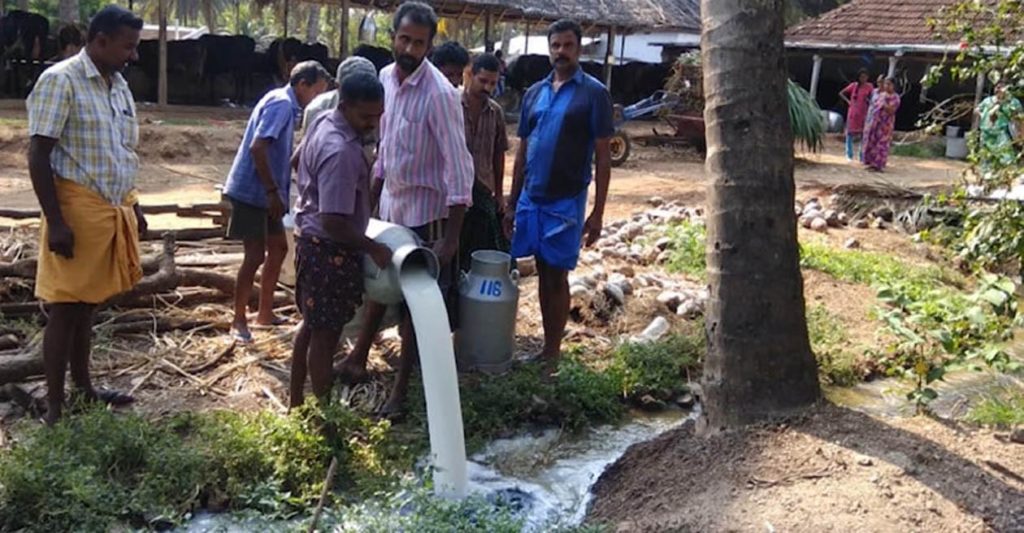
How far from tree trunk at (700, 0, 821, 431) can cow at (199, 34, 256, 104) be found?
1819 cm

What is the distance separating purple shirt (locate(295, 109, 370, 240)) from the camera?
380 cm

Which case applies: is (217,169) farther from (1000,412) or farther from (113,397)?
(1000,412)

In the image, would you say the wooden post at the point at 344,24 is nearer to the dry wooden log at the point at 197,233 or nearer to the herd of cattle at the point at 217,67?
the herd of cattle at the point at 217,67

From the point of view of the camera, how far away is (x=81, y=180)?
3947mm

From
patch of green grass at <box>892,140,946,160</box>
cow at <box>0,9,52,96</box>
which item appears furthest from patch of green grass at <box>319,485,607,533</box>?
patch of green grass at <box>892,140,946,160</box>

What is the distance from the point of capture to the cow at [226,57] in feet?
→ 66.5

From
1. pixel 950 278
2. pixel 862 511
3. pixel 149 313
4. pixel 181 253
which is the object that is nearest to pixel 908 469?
pixel 862 511

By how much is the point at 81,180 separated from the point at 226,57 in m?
17.4

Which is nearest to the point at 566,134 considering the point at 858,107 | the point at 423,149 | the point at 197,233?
the point at 423,149

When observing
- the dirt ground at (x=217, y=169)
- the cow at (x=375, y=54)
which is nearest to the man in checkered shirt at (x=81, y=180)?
the dirt ground at (x=217, y=169)

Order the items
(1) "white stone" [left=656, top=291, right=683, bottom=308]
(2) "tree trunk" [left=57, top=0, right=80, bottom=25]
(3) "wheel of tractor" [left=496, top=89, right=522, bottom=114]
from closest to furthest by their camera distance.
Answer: (1) "white stone" [left=656, top=291, right=683, bottom=308] → (2) "tree trunk" [left=57, top=0, right=80, bottom=25] → (3) "wheel of tractor" [left=496, top=89, right=522, bottom=114]

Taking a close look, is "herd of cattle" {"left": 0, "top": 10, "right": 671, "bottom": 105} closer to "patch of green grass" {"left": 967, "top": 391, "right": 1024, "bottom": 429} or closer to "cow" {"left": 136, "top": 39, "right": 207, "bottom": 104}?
"cow" {"left": 136, "top": 39, "right": 207, "bottom": 104}

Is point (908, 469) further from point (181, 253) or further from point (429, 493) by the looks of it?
point (181, 253)

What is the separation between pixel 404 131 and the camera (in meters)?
4.46
